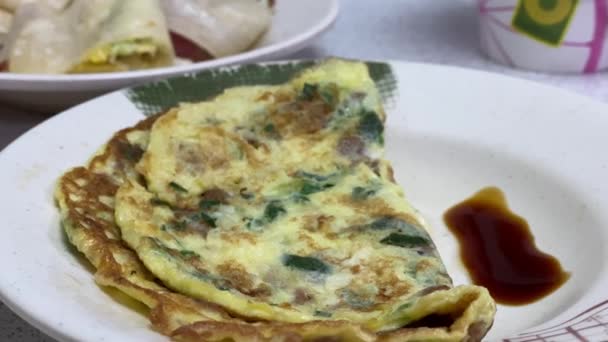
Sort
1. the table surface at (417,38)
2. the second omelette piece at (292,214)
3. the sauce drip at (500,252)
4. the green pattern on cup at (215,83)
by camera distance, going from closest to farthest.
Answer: the second omelette piece at (292,214)
the sauce drip at (500,252)
the green pattern on cup at (215,83)
the table surface at (417,38)

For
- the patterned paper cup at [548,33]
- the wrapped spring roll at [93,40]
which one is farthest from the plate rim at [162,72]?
the patterned paper cup at [548,33]

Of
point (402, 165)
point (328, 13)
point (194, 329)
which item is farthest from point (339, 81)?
point (194, 329)

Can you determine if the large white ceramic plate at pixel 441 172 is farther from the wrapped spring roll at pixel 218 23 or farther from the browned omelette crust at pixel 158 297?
the wrapped spring roll at pixel 218 23

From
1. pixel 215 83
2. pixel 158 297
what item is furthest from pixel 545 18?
pixel 158 297

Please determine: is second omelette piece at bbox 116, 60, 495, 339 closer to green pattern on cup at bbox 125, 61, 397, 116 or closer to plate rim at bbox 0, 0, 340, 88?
green pattern on cup at bbox 125, 61, 397, 116

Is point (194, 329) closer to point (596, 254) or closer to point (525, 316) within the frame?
point (525, 316)
